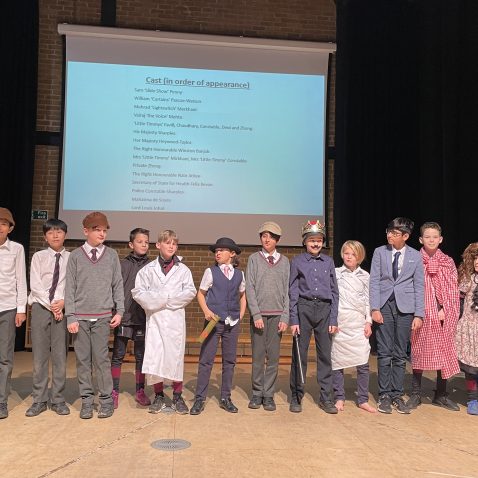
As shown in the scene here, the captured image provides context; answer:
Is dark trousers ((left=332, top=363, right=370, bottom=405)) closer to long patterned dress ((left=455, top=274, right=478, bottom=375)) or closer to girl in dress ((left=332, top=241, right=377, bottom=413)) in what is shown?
girl in dress ((left=332, top=241, right=377, bottom=413))

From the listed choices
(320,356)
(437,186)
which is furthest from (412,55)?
(320,356)

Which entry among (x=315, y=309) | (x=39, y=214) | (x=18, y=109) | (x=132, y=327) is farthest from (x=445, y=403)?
(x=18, y=109)

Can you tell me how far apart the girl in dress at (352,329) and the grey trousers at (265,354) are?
45cm

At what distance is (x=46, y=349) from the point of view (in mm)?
3410

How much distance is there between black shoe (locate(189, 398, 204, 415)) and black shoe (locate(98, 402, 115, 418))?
21.1 inches

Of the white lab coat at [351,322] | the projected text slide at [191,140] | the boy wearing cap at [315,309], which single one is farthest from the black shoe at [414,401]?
the projected text slide at [191,140]

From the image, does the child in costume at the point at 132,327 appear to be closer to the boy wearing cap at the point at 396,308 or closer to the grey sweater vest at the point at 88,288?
the grey sweater vest at the point at 88,288

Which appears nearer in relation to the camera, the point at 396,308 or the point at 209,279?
the point at 209,279

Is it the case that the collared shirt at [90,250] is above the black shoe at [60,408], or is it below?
above

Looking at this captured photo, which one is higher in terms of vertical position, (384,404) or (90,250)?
(90,250)

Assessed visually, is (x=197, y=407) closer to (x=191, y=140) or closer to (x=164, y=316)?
(x=164, y=316)

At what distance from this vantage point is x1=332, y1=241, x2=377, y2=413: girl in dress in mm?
3637

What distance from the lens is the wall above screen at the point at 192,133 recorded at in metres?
5.97

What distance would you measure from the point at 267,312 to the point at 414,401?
4.29 feet
